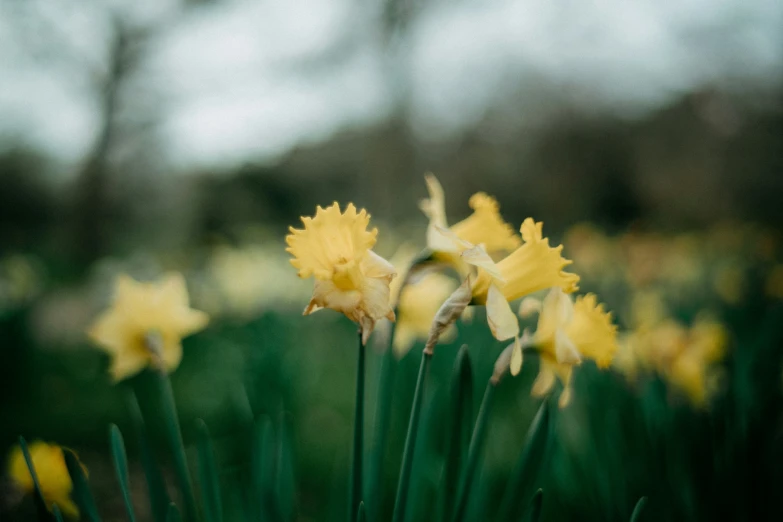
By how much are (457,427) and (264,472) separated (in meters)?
0.33

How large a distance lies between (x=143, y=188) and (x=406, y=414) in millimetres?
5632

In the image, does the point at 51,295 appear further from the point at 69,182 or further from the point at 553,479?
the point at 553,479

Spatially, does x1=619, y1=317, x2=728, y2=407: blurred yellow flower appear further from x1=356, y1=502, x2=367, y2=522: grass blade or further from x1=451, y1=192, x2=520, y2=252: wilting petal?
x1=356, y1=502, x2=367, y2=522: grass blade

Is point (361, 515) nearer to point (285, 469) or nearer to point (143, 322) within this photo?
point (285, 469)

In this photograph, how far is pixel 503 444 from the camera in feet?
5.32

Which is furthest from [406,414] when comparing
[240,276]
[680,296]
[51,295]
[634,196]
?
[634,196]

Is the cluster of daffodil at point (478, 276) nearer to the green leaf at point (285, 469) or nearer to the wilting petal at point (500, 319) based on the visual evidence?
the wilting petal at point (500, 319)

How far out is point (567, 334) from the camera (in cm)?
67

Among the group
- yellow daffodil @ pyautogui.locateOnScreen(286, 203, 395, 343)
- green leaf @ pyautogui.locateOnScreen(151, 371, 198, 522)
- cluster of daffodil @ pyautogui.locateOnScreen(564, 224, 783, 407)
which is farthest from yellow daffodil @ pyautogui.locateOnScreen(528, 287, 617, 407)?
cluster of daffodil @ pyautogui.locateOnScreen(564, 224, 783, 407)

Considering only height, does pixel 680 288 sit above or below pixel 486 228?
above

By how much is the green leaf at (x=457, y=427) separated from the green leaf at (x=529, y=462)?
77 mm

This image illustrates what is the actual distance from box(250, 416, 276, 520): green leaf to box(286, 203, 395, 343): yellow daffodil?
1.11ft

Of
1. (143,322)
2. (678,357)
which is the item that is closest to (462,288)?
(143,322)

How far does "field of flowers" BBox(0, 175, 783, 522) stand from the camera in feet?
2.05
